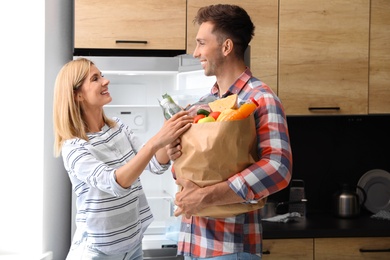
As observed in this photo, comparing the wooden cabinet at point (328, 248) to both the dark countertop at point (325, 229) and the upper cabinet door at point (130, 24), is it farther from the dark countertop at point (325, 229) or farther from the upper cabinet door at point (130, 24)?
the upper cabinet door at point (130, 24)

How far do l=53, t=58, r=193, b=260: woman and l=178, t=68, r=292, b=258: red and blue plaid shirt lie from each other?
0.34 metres

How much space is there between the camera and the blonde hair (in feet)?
Result: 6.84

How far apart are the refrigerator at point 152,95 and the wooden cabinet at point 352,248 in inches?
27.2

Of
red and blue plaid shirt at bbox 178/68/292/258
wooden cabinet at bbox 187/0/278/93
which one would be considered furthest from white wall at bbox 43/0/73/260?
red and blue plaid shirt at bbox 178/68/292/258

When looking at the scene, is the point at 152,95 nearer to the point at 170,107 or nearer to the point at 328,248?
the point at 328,248

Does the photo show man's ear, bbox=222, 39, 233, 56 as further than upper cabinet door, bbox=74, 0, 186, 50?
No

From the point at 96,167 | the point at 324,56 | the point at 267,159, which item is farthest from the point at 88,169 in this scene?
the point at 324,56
